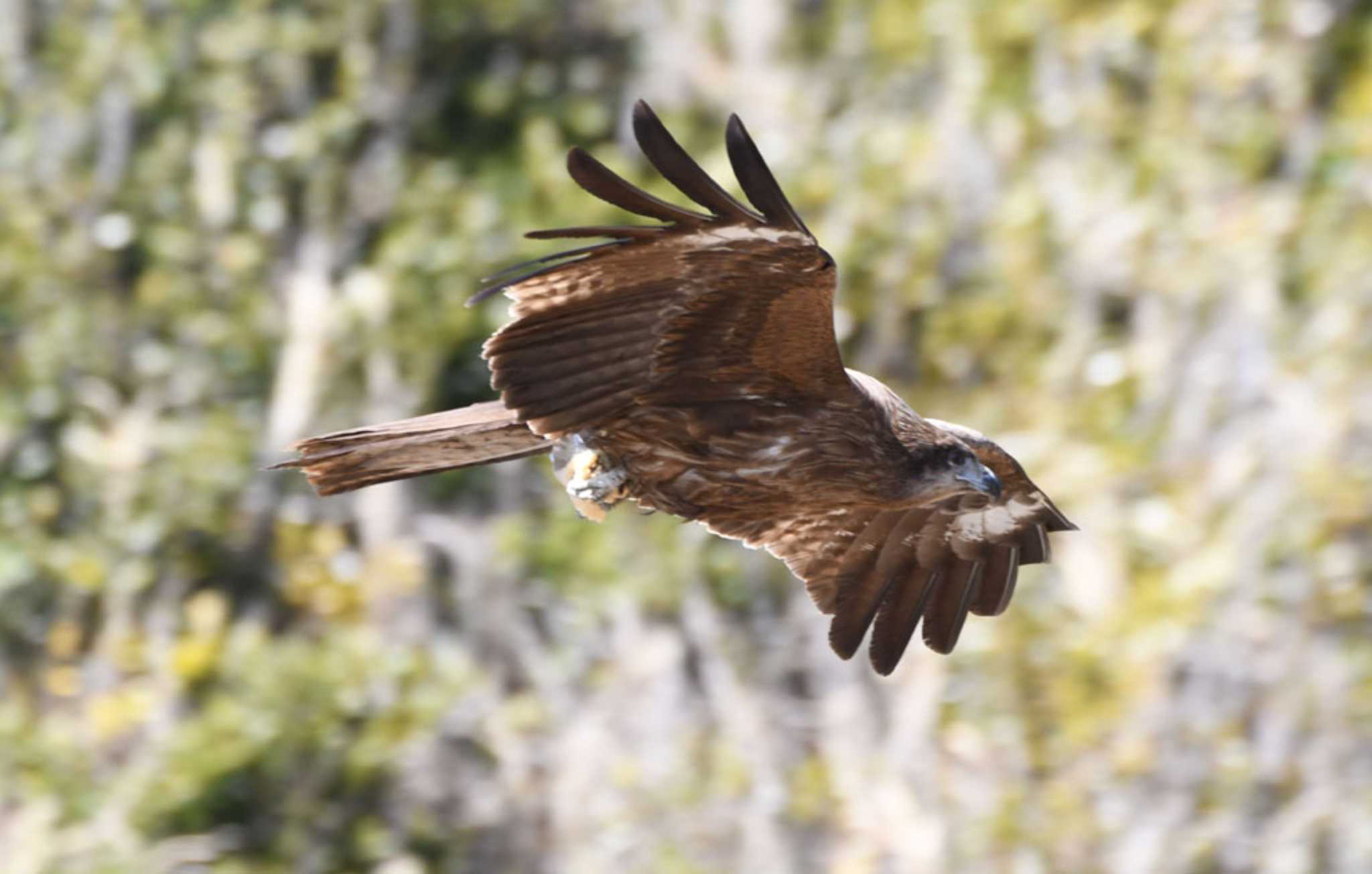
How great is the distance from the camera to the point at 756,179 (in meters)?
4.55

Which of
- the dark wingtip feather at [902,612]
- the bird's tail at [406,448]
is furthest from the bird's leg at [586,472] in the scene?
the dark wingtip feather at [902,612]

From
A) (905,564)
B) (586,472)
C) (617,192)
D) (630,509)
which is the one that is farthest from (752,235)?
(630,509)

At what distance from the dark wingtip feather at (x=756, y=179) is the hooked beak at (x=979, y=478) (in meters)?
0.99

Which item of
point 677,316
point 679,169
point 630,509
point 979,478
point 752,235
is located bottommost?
point 979,478

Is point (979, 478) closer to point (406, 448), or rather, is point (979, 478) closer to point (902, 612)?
point (902, 612)

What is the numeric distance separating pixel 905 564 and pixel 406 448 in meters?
1.72

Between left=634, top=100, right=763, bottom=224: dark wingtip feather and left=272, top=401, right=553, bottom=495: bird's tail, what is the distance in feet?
2.74

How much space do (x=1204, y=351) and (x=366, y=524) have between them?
3.54 meters

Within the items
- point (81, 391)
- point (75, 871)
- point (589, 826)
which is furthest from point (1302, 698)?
point (81, 391)

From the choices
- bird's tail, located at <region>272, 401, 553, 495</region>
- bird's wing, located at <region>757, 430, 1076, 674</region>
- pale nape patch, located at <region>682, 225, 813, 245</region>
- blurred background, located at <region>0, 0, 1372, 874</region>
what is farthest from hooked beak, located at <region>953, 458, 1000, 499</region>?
blurred background, located at <region>0, 0, 1372, 874</region>

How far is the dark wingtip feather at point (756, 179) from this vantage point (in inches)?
172

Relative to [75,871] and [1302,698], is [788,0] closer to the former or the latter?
[1302,698]

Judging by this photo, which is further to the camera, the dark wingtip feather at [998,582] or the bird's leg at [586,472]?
the dark wingtip feather at [998,582]

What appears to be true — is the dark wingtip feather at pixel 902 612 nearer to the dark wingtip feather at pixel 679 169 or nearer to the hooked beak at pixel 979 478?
the hooked beak at pixel 979 478
